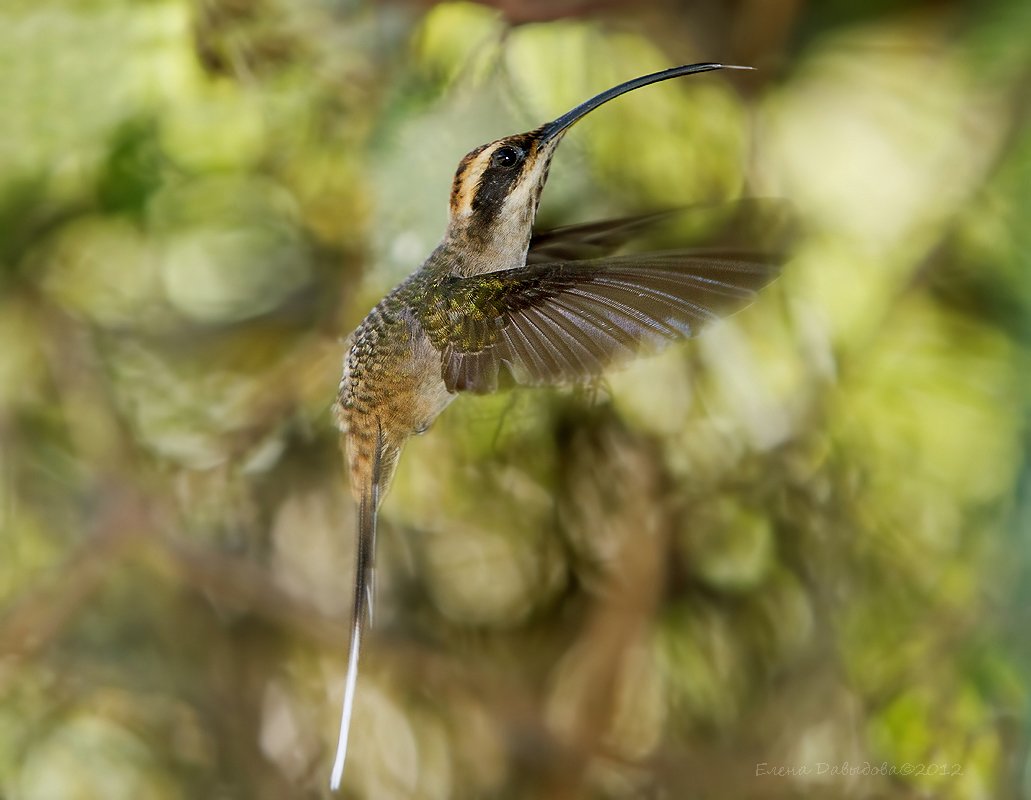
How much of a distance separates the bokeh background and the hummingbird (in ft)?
1.86

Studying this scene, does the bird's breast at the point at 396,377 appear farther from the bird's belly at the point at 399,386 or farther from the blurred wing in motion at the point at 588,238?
the blurred wing in motion at the point at 588,238

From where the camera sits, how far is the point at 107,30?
163 cm

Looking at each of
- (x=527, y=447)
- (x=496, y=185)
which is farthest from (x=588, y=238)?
(x=527, y=447)

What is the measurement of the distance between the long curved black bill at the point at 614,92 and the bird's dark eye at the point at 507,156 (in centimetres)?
2

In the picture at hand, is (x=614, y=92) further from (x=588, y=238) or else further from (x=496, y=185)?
(x=588, y=238)

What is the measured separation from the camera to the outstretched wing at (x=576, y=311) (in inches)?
29.4

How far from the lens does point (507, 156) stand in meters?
0.88

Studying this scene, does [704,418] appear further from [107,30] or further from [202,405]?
[107,30]

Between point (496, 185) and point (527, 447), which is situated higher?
point (496, 185)

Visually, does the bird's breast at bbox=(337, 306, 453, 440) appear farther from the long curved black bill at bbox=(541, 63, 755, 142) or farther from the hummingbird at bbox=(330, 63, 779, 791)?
the long curved black bill at bbox=(541, 63, 755, 142)

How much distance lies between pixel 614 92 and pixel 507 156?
98 millimetres

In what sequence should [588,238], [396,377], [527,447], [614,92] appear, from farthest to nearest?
[527,447]
[588,238]
[396,377]
[614,92]

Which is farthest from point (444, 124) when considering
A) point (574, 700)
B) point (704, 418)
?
point (574, 700)

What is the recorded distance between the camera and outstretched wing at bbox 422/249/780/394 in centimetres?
75
